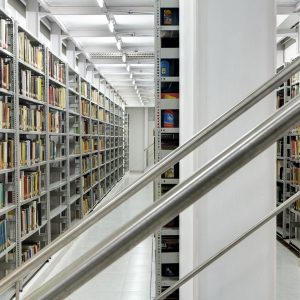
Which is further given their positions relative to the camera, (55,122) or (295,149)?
(295,149)

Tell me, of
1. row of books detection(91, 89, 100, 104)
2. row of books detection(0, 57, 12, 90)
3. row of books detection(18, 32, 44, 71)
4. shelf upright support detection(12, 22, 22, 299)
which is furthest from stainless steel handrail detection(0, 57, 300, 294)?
row of books detection(91, 89, 100, 104)

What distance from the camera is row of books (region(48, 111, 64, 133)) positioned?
4.90 metres

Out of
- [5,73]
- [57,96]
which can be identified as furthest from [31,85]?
[57,96]

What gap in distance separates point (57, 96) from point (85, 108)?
2028mm

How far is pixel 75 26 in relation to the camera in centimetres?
647

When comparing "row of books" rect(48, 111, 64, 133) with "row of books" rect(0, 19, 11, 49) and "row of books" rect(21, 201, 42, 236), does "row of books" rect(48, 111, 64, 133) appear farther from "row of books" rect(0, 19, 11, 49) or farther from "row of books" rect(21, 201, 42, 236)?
"row of books" rect(0, 19, 11, 49)

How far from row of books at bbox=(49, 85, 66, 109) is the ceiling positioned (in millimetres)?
1013

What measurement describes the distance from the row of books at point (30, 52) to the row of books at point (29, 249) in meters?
1.82

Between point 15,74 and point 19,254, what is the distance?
1.55 meters

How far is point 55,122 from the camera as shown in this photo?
511 centimetres

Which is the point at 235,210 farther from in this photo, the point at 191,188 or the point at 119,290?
the point at 119,290

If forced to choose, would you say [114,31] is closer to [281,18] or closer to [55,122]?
[55,122]

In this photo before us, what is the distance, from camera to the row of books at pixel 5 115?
3377 millimetres

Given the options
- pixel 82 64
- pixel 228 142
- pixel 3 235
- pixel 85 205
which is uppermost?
pixel 82 64
